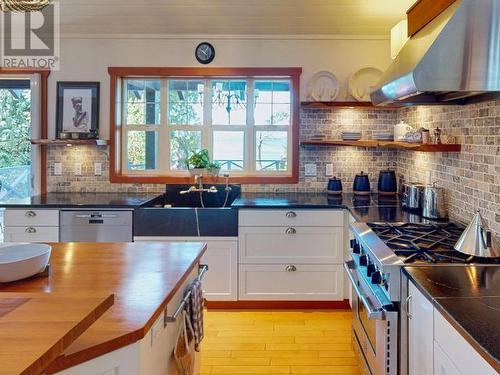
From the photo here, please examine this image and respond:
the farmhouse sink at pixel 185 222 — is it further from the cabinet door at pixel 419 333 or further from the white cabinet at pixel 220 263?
the cabinet door at pixel 419 333

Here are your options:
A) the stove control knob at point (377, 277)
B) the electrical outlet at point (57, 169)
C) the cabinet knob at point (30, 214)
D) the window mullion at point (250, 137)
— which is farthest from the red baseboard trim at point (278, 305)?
the electrical outlet at point (57, 169)

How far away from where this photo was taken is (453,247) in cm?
211

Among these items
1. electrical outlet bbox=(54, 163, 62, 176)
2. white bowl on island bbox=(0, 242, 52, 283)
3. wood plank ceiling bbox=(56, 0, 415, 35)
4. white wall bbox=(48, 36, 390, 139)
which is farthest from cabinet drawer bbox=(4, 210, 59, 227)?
white bowl on island bbox=(0, 242, 52, 283)

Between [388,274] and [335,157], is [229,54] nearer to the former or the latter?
[335,157]

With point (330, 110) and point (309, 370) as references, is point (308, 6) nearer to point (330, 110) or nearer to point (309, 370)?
point (330, 110)

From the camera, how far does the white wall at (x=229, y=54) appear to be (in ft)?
13.6

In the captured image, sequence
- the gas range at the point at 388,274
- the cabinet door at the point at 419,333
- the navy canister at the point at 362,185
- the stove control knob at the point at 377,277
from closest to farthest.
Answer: the cabinet door at the point at 419,333
the gas range at the point at 388,274
the stove control knob at the point at 377,277
the navy canister at the point at 362,185

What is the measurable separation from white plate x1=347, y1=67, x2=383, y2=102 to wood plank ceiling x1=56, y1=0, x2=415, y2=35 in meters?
0.34

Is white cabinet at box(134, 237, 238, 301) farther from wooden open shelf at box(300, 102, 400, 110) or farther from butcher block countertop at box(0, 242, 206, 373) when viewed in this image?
wooden open shelf at box(300, 102, 400, 110)

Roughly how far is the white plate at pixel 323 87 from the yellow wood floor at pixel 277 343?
6.23 ft

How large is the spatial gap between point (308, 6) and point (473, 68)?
6.79ft

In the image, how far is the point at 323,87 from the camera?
13.6 ft

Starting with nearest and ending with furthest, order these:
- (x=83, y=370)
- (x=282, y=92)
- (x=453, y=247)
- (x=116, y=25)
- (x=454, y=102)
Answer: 1. (x=83, y=370)
2. (x=453, y=247)
3. (x=454, y=102)
4. (x=116, y=25)
5. (x=282, y=92)

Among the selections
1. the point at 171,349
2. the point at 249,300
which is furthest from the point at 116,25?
the point at 171,349
